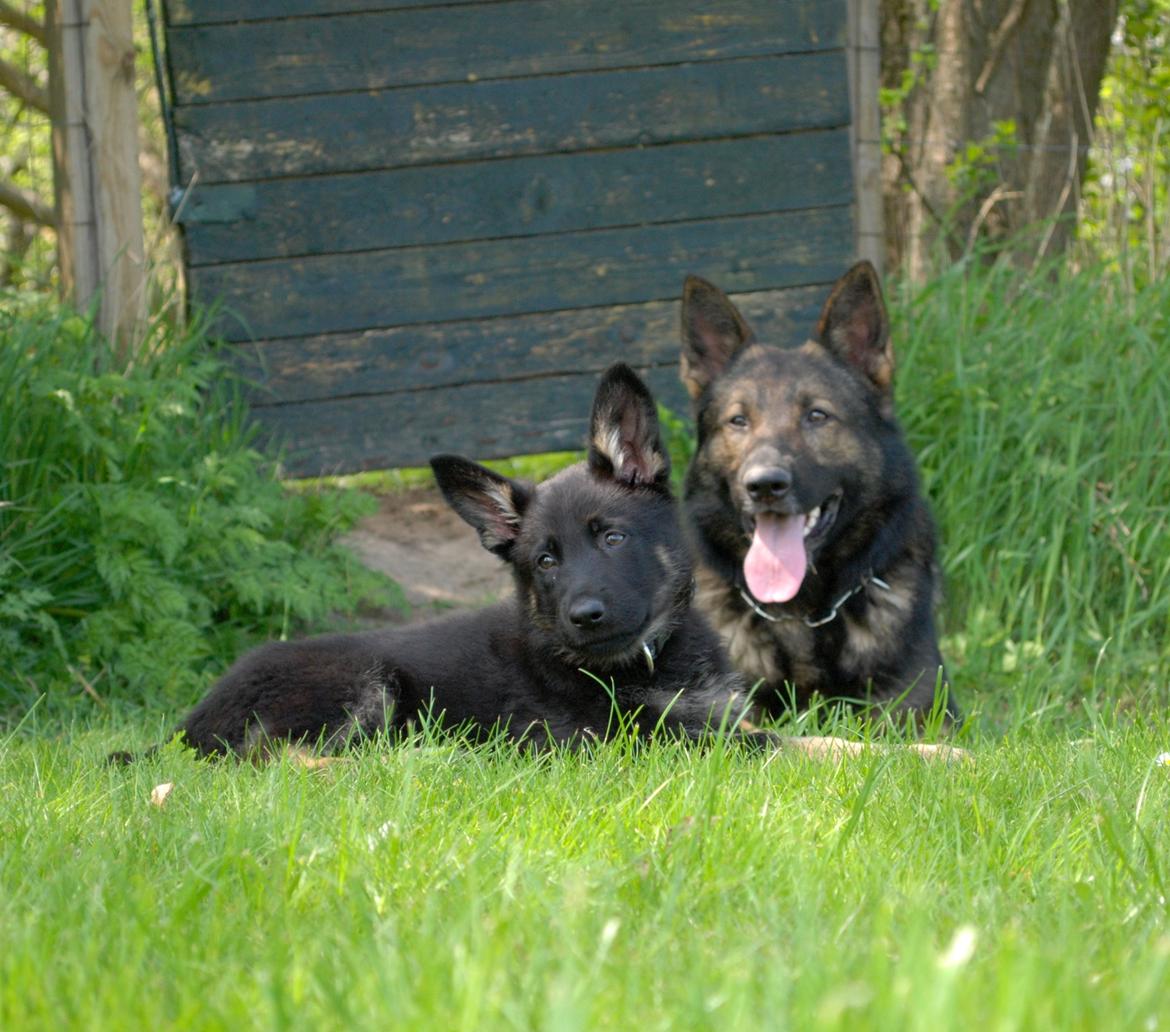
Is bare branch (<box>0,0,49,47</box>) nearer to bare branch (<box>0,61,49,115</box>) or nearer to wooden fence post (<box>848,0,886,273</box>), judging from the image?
bare branch (<box>0,61,49,115</box>)

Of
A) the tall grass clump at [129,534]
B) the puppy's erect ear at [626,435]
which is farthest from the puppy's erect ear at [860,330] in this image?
the tall grass clump at [129,534]

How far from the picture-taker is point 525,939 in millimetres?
1836

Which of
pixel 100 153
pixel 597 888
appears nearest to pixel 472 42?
pixel 100 153

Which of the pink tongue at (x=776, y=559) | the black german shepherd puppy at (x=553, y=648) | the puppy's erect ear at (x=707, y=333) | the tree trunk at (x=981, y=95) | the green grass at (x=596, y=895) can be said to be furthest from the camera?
the tree trunk at (x=981, y=95)

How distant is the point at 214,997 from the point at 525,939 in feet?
1.30

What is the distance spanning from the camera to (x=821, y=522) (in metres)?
4.75

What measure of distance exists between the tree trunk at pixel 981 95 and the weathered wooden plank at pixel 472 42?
9.12 feet

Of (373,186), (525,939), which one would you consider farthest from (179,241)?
(525,939)

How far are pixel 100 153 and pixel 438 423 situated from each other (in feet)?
6.41

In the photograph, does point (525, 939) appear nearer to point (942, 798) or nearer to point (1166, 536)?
point (942, 798)

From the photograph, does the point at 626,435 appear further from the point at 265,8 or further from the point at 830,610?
the point at 265,8

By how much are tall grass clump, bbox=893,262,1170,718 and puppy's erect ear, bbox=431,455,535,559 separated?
2.21 metres

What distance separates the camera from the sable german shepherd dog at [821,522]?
184 inches

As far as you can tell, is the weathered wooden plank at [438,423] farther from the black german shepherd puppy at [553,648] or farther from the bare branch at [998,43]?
the bare branch at [998,43]
